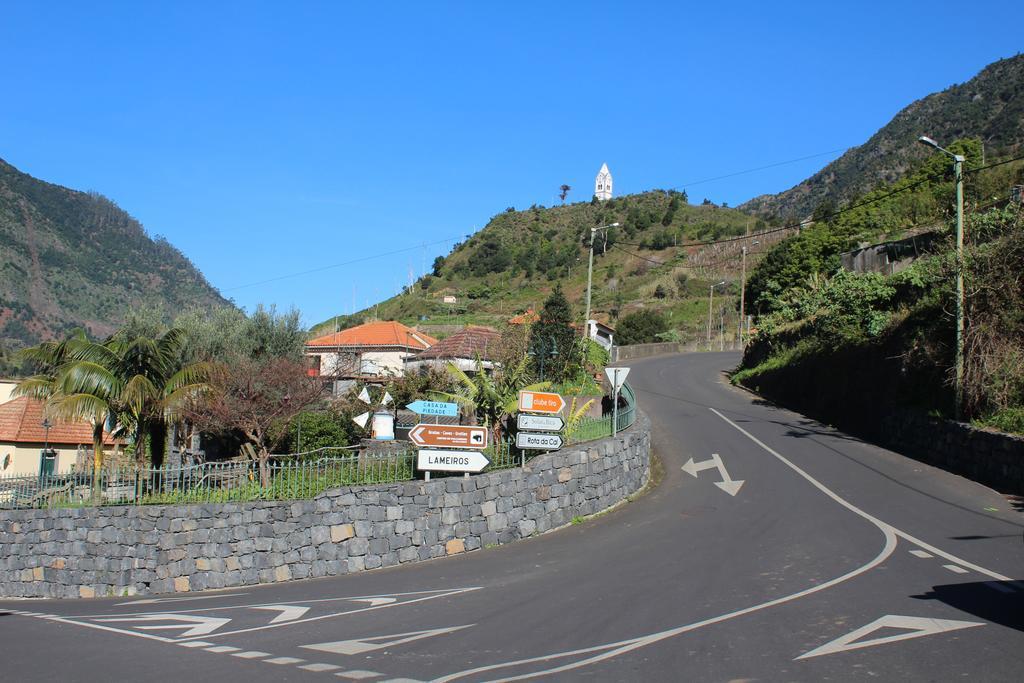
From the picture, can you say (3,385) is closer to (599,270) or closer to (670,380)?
(670,380)

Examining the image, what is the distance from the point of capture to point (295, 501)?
1634cm

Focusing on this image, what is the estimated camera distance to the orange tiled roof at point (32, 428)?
3441 cm

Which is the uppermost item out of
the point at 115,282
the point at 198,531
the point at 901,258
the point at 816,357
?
the point at 115,282

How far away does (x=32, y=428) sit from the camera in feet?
114

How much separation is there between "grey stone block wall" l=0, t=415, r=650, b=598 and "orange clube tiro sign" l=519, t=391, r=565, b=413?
0.98 m

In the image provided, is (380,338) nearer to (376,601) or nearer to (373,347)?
(373,347)

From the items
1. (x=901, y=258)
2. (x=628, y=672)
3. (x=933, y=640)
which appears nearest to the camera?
(x=628, y=672)

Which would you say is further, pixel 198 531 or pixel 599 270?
pixel 599 270

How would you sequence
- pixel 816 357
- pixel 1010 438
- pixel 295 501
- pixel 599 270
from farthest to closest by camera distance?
pixel 599 270, pixel 816 357, pixel 1010 438, pixel 295 501

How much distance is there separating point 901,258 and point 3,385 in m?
43.7

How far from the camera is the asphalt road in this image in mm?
8773

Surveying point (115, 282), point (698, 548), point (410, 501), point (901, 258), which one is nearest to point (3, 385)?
point (410, 501)

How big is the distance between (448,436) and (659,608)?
7.10 m

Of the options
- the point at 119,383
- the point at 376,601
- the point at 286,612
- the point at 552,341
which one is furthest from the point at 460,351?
the point at 286,612
